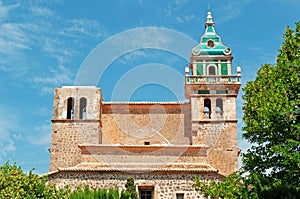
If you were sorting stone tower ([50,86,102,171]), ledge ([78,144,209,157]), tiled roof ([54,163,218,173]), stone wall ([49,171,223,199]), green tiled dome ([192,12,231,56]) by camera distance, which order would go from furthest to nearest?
green tiled dome ([192,12,231,56]) → stone tower ([50,86,102,171]) → ledge ([78,144,209,157]) → tiled roof ([54,163,218,173]) → stone wall ([49,171,223,199])

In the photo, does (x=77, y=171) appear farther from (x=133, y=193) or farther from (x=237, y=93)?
(x=237, y=93)

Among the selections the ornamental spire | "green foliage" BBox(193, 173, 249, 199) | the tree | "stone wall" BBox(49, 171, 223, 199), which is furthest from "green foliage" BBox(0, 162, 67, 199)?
the ornamental spire

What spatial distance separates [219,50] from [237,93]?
4082mm

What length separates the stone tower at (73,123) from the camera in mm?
34125

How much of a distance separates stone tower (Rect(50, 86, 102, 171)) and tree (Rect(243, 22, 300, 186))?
61.2ft

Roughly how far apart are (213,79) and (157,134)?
20.7ft

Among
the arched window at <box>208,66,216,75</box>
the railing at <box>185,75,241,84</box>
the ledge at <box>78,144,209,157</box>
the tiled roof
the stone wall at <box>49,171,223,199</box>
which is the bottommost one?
the stone wall at <box>49,171,223,199</box>

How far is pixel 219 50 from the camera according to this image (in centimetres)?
3706

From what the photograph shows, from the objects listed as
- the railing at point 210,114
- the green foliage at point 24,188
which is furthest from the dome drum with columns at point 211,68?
the green foliage at point 24,188

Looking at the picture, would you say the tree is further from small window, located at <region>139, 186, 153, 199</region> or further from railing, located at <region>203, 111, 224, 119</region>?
railing, located at <region>203, 111, 224, 119</region>

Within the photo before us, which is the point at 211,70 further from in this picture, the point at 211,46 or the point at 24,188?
the point at 24,188

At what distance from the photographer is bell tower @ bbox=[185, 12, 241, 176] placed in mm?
33875

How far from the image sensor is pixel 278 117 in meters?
16.0

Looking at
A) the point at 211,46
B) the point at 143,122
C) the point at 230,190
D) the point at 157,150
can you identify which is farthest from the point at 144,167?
the point at 211,46
